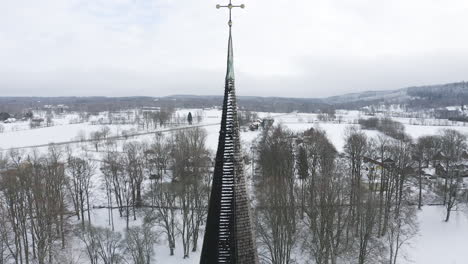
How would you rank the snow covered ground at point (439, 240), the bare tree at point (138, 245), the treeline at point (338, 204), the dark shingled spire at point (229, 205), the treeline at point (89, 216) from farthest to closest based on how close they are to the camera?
the snow covered ground at point (439, 240), the treeline at point (89, 216), the bare tree at point (138, 245), the treeline at point (338, 204), the dark shingled spire at point (229, 205)

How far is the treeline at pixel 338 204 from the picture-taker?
20641 mm

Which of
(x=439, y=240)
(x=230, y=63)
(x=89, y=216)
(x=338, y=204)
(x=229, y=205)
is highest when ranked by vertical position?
(x=230, y=63)

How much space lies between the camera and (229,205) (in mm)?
7539

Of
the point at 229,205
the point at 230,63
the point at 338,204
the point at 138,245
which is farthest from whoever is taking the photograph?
the point at 338,204

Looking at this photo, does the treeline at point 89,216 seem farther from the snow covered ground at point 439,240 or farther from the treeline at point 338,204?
the snow covered ground at point 439,240

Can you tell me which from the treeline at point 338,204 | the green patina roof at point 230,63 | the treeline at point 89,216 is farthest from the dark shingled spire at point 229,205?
the treeline at point 89,216

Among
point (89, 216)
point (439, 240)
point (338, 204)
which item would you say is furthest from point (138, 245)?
point (439, 240)

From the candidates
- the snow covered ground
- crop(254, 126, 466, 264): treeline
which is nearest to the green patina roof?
crop(254, 126, 466, 264): treeline

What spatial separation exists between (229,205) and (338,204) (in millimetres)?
15157

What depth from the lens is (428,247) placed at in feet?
82.9

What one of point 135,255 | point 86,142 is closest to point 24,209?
point 135,255

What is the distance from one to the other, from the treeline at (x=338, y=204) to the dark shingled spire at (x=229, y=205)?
1311 centimetres

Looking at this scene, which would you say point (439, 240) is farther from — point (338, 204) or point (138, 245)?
point (138, 245)

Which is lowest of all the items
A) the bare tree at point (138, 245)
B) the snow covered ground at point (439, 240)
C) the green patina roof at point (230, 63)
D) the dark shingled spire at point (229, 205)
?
the snow covered ground at point (439, 240)
